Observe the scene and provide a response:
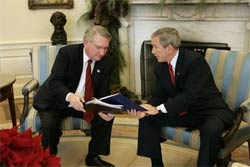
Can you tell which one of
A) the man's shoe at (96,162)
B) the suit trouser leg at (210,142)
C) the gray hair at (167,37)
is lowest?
the man's shoe at (96,162)

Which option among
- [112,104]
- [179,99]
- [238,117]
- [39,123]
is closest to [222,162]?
[238,117]

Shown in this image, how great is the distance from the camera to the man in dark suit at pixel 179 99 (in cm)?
262

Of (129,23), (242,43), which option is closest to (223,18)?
(242,43)

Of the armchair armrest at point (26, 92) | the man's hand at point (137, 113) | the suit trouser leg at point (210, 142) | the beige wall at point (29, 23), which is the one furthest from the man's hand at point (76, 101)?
the beige wall at point (29, 23)

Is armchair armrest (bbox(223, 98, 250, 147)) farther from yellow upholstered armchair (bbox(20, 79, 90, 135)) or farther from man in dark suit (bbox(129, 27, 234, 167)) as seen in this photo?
yellow upholstered armchair (bbox(20, 79, 90, 135))

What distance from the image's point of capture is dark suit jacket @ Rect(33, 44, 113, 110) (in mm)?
2854

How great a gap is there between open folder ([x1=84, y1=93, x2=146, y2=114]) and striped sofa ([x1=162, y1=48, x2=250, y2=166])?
1.14ft

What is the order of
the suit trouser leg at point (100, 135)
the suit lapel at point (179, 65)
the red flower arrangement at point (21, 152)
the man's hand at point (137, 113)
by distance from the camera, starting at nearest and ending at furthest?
1. the red flower arrangement at point (21, 152)
2. the man's hand at point (137, 113)
3. the suit lapel at point (179, 65)
4. the suit trouser leg at point (100, 135)

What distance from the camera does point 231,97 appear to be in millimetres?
2891

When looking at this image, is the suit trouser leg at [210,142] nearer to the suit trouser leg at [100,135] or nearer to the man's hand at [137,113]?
the man's hand at [137,113]

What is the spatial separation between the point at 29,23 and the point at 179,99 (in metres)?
2.61

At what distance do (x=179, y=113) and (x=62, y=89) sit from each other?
0.81 metres

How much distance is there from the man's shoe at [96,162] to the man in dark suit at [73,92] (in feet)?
0.03

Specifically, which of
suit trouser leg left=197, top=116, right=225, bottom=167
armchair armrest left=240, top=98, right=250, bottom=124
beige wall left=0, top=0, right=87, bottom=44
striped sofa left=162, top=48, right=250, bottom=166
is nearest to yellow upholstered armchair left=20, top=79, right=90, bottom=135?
striped sofa left=162, top=48, right=250, bottom=166
